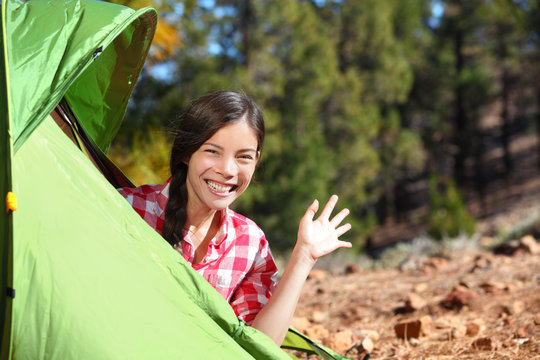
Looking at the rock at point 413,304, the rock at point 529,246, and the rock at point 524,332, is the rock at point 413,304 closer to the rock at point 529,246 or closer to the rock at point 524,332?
the rock at point 524,332

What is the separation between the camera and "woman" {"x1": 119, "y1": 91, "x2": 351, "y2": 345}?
200cm

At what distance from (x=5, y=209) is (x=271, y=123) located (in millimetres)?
12281

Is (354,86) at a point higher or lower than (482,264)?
higher

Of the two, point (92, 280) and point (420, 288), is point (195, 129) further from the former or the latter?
point (420, 288)

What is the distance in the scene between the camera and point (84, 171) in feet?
6.01

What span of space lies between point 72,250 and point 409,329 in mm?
2161

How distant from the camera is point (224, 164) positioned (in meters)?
2.10

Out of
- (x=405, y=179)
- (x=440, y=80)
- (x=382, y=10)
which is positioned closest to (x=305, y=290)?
(x=382, y=10)

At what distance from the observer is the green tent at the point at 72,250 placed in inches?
63.8

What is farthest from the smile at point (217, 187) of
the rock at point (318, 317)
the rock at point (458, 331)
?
the rock at point (318, 317)

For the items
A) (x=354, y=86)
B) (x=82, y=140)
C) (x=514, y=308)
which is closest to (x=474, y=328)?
(x=514, y=308)

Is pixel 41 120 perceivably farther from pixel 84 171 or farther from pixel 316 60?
pixel 316 60

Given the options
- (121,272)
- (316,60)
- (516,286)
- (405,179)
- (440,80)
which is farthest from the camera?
(405,179)

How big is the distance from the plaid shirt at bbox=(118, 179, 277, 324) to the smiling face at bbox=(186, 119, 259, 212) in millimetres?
134
